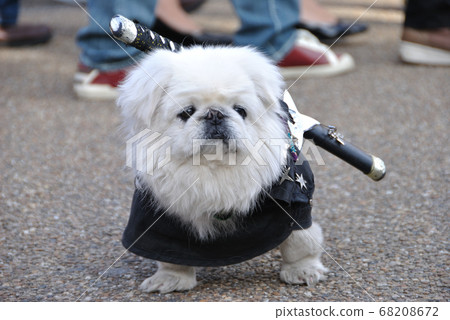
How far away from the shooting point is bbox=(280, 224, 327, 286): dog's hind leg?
7.43ft

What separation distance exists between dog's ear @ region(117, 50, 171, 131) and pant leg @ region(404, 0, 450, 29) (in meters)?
3.53

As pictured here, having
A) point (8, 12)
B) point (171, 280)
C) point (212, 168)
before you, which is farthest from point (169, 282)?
point (8, 12)

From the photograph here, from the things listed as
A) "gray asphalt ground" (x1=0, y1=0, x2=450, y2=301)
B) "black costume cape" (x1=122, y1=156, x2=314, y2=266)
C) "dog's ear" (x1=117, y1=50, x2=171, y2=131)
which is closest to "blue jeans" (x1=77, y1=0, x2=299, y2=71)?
"gray asphalt ground" (x1=0, y1=0, x2=450, y2=301)

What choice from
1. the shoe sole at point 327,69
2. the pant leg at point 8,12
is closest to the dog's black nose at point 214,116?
the shoe sole at point 327,69

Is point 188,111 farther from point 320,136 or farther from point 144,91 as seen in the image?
point 320,136

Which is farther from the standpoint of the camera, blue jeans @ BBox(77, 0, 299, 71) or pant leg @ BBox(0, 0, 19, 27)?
pant leg @ BBox(0, 0, 19, 27)

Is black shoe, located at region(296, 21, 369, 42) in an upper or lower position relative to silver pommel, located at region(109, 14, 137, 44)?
lower

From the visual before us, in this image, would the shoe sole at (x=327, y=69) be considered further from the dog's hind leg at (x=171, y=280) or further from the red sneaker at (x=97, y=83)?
the dog's hind leg at (x=171, y=280)

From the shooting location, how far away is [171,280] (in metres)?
2.22

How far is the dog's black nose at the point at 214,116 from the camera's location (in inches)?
77.6

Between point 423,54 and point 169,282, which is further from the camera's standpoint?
point 423,54

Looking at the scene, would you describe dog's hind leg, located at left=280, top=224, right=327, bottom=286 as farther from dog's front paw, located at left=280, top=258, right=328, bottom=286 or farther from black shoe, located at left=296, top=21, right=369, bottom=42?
black shoe, located at left=296, top=21, right=369, bottom=42

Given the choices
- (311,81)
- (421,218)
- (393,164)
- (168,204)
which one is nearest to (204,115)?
(168,204)

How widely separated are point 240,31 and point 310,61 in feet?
1.94
